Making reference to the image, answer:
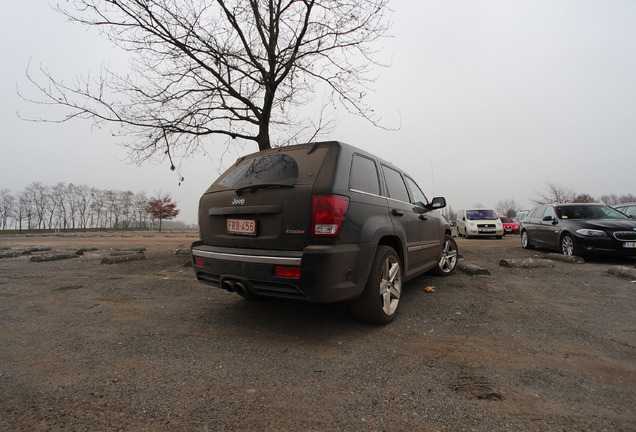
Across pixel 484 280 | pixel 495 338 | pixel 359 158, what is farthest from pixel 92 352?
pixel 484 280

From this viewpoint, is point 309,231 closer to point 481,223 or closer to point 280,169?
point 280,169

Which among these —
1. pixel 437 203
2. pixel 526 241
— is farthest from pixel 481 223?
pixel 437 203

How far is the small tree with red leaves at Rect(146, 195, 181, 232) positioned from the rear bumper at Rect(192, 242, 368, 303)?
46.9 m

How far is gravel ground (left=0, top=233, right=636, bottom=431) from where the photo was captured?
1.66m

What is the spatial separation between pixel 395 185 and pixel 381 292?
1.48 m

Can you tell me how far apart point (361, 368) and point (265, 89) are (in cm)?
739

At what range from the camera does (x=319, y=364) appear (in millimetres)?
2270

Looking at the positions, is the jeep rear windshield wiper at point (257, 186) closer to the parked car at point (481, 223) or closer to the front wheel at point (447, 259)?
the front wheel at point (447, 259)

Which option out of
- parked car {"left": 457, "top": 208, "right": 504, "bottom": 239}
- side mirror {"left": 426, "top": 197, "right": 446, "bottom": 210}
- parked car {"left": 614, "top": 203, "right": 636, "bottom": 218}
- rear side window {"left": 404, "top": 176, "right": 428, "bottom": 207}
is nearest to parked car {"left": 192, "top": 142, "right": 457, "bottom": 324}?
rear side window {"left": 404, "top": 176, "right": 428, "bottom": 207}

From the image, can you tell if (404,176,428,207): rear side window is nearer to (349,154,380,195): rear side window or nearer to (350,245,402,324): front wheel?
(349,154,380,195): rear side window

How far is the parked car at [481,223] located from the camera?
15.4m

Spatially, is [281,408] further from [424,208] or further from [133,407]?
[424,208]

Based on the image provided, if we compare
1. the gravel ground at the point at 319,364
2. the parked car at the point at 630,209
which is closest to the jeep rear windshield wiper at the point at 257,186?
the gravel ground at the point at 319,364

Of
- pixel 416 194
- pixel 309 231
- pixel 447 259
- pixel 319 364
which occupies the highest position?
pixel 416 194
